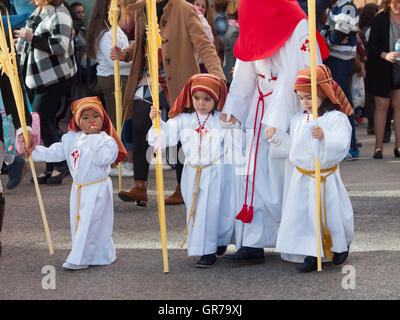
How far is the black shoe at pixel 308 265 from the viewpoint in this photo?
507cm

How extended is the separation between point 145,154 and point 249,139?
80.3 inches

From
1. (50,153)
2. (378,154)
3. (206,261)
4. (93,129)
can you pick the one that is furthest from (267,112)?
(378,154)

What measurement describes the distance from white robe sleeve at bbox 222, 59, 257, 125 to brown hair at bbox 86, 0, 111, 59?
3487 mm

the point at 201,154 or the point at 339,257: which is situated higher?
the point at 201,154

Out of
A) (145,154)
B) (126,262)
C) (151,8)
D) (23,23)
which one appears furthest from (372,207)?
(23,23)

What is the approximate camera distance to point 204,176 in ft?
17.9

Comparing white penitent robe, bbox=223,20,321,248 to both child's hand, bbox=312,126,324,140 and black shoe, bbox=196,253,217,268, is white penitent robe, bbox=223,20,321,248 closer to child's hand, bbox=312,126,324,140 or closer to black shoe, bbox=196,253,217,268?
black shoe, bbox=196,253,217,268

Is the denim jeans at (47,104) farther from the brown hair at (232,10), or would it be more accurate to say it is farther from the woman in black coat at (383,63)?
the woman in black coat at (383,63)

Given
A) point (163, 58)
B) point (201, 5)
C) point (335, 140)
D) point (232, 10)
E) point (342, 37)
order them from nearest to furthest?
point (335, 140) < point (163, 58) < point (201, 5) < point (342, 37) < point (232, 10)

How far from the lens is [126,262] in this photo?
5.48 meters

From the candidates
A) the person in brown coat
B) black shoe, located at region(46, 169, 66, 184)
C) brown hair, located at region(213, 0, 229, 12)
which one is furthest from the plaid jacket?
brown hair, located at region(213, 0, 229, 12)

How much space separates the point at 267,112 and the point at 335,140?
1.81 ft

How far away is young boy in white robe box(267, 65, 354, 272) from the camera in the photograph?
508cm

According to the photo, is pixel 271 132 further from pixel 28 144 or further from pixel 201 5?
pixel 201 5
